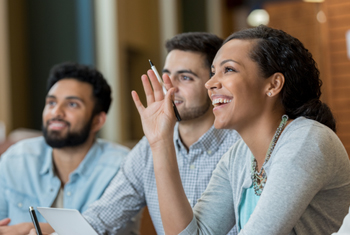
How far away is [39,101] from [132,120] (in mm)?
1452

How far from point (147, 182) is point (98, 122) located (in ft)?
2.21

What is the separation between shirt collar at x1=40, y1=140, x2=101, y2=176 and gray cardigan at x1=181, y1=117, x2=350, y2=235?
0.99 metres

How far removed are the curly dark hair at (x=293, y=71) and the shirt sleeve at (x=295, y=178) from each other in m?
0.13

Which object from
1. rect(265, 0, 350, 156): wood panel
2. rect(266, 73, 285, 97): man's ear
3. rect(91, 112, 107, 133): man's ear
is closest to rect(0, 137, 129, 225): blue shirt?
rect(91, 112, 107, 133): man's ear

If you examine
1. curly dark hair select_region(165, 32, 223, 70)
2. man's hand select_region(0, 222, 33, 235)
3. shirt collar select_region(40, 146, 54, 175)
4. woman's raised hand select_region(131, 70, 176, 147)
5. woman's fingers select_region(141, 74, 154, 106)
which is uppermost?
curly dark hair select_region(165, 32, 223, 70)

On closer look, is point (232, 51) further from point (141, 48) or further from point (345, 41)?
point (141, 48)

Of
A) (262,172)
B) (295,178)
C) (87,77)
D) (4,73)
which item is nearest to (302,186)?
(295,178)

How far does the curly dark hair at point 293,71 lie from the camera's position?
1.25 m

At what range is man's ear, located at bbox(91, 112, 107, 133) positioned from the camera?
2.38 meters

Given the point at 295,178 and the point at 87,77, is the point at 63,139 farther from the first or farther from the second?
the point at 295,178

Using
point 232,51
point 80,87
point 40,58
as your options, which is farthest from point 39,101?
point 232,51

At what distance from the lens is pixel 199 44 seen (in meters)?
2.00

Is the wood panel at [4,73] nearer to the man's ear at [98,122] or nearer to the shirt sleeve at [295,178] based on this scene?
the man's ear at [98,122]

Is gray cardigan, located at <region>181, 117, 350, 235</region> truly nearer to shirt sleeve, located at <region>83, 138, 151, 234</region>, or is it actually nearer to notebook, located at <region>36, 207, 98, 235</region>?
notebook, located at <region>36, 207, 98, 235</region>
